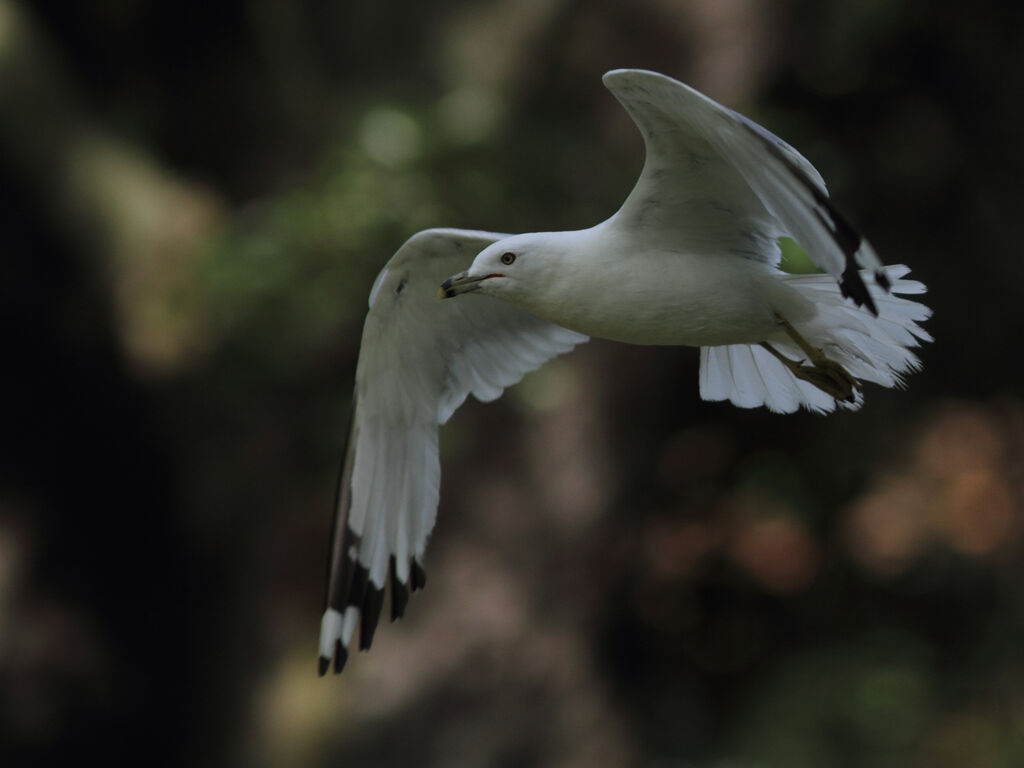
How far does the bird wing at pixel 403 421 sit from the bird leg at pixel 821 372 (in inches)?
27.6

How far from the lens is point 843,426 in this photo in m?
6.61

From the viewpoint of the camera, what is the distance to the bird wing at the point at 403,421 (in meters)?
3.53

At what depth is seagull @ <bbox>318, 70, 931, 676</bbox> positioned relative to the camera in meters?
2.52

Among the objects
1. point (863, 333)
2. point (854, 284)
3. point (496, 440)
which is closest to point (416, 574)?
point (863, 333)

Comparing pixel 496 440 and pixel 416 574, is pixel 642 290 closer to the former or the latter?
pixel 416 574

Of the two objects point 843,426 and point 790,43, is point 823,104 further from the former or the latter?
point 843,426

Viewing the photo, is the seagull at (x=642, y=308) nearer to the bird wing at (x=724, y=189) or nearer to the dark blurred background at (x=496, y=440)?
the bird wing at (x=724, y=189)

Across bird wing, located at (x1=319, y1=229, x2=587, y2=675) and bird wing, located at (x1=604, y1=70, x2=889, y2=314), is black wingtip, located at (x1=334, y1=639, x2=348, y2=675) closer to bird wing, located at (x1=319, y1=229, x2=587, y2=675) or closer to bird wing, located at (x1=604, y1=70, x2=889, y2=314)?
bird wing, located at (x1=319, y1=229, x2=587, y2=675)

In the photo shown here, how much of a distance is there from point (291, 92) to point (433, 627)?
2.45m

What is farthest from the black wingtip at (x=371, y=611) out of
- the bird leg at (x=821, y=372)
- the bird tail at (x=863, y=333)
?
the bird leg at (x=821, y=372)

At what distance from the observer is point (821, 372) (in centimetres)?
305

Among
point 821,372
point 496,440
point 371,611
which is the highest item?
point 496,440

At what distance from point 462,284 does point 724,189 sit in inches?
22.8

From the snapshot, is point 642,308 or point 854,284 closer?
point 854,284
